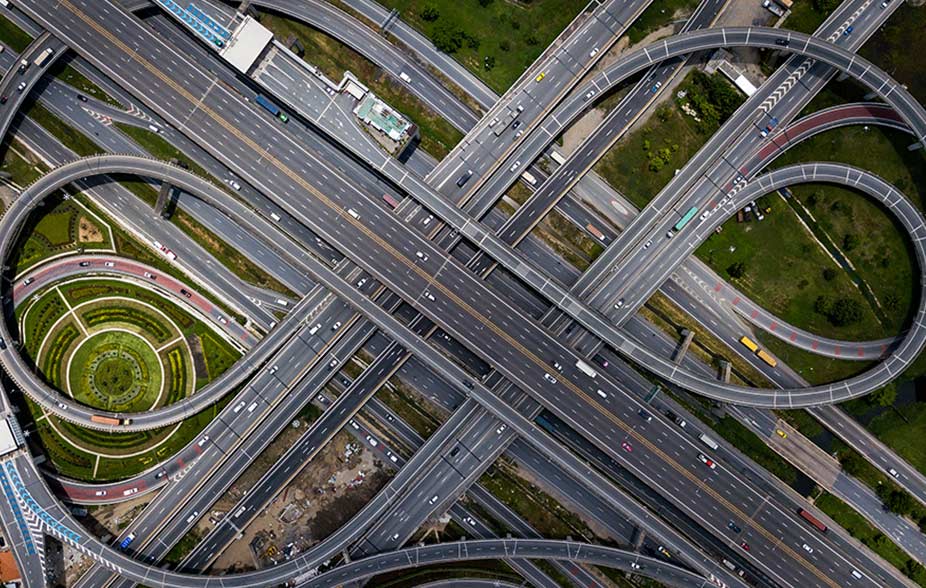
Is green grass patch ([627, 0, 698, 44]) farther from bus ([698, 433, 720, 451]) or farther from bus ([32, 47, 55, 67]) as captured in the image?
bus ([32, 47, 55, 67])

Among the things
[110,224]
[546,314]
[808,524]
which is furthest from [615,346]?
[110,224]

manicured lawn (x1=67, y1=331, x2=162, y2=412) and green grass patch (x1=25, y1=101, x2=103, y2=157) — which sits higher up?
green grass patch (x1=25, y1=101, x2=103, y2=157)

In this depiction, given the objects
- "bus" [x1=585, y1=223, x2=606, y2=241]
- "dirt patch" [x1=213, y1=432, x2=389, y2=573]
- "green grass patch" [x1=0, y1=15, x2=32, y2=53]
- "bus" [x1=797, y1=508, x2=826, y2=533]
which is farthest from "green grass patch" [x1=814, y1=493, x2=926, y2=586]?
"green grass patch" [x1=0, y1=15, x2=32, y2=53]

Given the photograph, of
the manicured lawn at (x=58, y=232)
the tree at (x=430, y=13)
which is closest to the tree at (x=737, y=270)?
the tree at (x=430, y=13)

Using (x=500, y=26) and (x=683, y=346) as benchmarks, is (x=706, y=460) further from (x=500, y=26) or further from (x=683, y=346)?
(x=500, y=26)

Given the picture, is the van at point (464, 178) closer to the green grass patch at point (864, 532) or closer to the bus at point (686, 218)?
the bus at point (686, 218)

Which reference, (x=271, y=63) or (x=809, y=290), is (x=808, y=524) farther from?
(x=271, y=63)
